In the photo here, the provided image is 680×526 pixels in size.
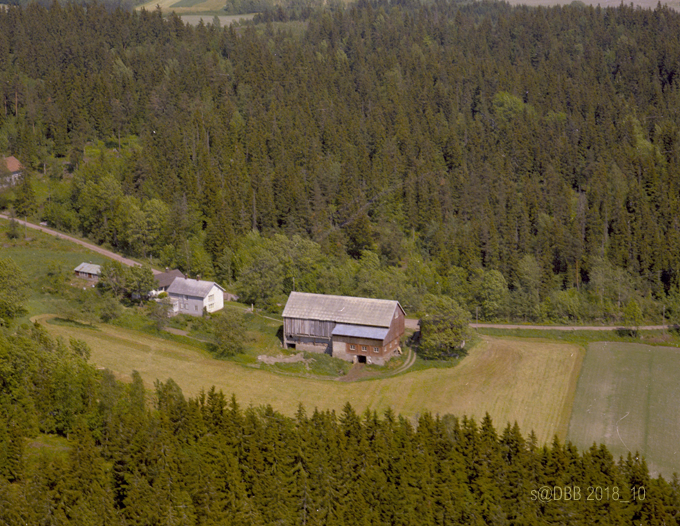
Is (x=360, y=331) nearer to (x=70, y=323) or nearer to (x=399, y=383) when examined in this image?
(x=399, y=383)

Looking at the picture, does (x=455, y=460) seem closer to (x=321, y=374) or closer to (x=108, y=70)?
(x=321, y=374)

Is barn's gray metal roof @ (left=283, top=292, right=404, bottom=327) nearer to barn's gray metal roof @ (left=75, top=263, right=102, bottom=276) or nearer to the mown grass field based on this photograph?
the mown grass field

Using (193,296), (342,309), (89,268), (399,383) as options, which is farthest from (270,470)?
(89,268)

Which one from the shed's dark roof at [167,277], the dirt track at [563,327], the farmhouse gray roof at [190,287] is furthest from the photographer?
the shed's dark roof at [167,277]

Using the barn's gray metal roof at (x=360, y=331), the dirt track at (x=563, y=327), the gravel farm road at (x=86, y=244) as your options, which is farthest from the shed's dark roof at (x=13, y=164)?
the dirt track at (x=563, y=327)

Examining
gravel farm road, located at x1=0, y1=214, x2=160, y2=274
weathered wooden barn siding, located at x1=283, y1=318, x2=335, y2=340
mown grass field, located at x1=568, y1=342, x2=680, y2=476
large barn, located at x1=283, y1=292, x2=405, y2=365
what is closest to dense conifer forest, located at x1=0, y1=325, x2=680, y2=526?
mown grass field, located at x1=568, y1=342, x2=680, y2=476

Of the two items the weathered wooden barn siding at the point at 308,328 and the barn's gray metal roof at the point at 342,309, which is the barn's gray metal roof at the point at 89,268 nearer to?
the barn's gray metal roof at the point at 342,309
